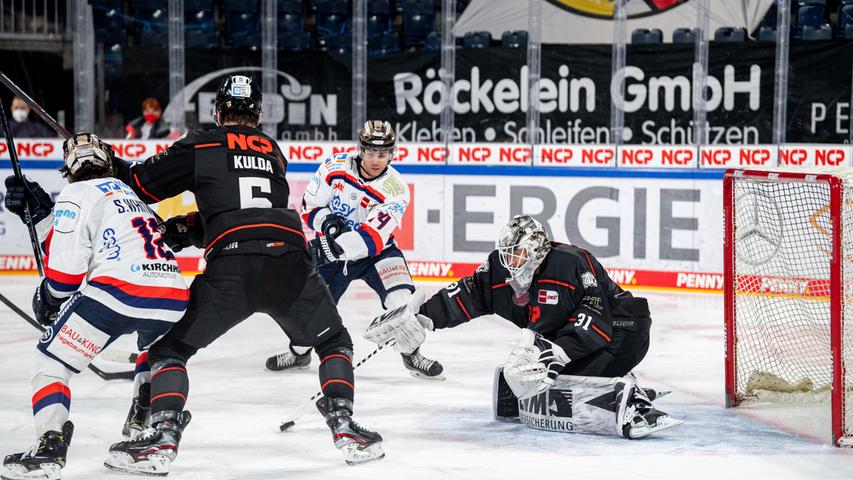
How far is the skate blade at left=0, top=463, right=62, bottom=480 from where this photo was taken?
11.4 feet

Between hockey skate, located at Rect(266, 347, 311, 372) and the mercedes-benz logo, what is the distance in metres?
2.14

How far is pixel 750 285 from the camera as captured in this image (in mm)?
5285

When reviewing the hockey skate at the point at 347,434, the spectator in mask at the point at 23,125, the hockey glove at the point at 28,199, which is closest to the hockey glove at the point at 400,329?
the hockey skate at the point at 347,434

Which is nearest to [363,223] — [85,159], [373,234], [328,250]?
[373,234]

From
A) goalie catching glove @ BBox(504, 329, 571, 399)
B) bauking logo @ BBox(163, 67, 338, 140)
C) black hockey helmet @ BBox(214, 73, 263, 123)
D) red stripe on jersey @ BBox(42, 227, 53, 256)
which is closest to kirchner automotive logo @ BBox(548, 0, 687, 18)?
bauking logo @ BBox(163, 67, 338, 140)

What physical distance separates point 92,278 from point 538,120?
583 cm

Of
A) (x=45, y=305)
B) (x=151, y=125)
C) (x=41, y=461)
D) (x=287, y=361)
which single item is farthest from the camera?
(x=151, y=125)

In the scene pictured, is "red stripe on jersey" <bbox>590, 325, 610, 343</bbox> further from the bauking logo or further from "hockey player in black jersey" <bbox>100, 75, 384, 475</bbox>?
the bauking logo

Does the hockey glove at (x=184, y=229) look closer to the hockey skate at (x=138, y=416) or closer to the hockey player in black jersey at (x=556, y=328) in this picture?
the hockey skate at (x=138, y=416)

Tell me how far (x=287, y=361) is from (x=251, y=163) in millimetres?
2091

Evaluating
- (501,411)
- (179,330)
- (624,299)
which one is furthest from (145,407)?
(624,299)

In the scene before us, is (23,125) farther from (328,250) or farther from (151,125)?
(328,250)

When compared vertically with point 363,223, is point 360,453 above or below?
below

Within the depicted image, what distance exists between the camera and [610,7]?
991 centimetres
